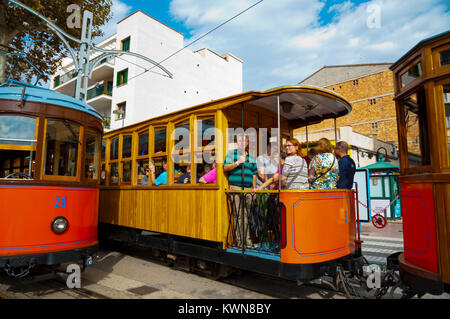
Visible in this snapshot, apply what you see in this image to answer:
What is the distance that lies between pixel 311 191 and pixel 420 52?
6.45ft

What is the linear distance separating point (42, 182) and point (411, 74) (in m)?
5.01

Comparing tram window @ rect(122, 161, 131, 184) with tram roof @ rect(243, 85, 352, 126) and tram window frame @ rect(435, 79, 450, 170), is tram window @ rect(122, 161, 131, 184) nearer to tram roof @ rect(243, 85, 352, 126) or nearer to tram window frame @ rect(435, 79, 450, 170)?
tram roof @ rect(243, 85, 352, 126)

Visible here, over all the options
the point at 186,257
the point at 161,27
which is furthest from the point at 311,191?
the point at 161,27

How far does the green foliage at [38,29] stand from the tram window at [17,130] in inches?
302

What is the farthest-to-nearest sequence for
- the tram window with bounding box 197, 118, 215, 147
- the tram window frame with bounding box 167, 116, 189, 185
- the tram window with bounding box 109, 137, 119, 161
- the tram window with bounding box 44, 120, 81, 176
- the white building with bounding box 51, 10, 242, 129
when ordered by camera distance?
the white building with bounding box 51, 10, 242, 129 → the tram window with bounding box 109, 137, 119, 161 → the tram window frame with bounding box 167, 116, 189, 185 → the tram window with bounding box 197, 118, 215, 147 → the tram window with bounding box 44, 120, 81, 176

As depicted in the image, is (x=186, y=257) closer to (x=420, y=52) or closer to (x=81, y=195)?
(x=81, y=195)

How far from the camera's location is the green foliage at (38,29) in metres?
10.9

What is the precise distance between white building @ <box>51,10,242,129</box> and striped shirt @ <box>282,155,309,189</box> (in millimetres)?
15873

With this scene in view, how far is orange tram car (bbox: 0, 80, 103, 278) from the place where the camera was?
406cm

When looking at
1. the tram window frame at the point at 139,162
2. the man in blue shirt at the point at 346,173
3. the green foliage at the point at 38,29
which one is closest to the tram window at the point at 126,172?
the tram window frame at the point at 139,162

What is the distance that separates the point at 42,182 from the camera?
426 centimetres

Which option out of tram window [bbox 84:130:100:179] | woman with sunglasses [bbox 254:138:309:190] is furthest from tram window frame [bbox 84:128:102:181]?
woman with sunglasses [bbox 254:138:309:190]

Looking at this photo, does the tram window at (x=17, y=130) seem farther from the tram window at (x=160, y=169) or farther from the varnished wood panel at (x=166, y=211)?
the varnished wood panel at (x=166, y=211)

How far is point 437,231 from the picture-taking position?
304 centimetres
